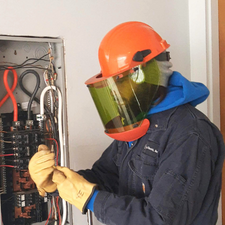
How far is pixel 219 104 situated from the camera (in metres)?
1.71

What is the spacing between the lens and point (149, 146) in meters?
0.96

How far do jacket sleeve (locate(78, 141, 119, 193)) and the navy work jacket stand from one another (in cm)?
20

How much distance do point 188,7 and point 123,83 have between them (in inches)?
42.2

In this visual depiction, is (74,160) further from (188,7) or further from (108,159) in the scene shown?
(188,7)

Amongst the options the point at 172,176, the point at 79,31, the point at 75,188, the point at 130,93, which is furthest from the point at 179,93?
the point at 79,31

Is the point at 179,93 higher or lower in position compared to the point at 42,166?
higher

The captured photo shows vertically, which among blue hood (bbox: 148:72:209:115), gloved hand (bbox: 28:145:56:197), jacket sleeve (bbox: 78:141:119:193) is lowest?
jacket sleeve (bbox: 78:141:119:193)

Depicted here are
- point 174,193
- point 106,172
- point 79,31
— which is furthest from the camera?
point 79,31

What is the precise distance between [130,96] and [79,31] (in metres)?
0.58

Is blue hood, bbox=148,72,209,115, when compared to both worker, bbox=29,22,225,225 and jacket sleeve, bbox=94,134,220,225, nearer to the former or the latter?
worker, bbox=29,22,225,225

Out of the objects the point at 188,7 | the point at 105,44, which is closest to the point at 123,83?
the point at 105,44

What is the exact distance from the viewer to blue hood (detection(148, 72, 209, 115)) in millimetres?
905

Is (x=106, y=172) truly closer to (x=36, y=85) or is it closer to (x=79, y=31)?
(x=36, y=85)

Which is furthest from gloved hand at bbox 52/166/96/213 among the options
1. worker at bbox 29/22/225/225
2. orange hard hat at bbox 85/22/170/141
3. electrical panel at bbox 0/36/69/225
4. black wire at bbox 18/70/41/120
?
black wire at bbox 18/70/41/120
